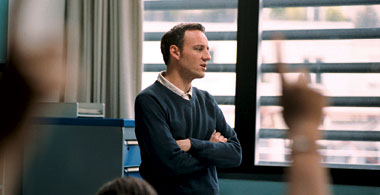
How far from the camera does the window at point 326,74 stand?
3590 mm

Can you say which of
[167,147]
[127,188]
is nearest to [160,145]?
[167,147]

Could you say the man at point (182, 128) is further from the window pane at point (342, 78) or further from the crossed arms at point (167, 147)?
the window pane at point (342, 78)

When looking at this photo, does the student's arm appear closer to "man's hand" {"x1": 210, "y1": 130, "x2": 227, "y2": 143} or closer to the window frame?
"man's hand" {"x1": 210, "y1": 130, "x2": 227, "y2": 143}

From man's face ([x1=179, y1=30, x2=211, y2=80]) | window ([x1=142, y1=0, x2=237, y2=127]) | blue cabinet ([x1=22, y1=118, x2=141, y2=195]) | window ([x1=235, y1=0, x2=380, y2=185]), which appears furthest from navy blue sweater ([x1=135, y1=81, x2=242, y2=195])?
window ([x1=142, y1=0, x2=237, y2=127])

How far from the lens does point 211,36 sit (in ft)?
12.6

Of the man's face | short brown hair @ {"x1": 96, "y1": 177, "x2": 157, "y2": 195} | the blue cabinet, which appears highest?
the man's face

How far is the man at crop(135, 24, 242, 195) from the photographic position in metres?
2.13

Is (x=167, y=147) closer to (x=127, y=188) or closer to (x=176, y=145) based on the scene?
(x=176, y=145)

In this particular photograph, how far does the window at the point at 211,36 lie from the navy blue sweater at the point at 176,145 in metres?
1.48

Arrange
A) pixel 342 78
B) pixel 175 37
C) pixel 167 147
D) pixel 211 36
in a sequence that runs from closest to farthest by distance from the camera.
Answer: pixel 167 147 < pixel 175 37 < pixel 342 78 < pixel 211 36

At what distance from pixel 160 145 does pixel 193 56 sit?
1.48 ft

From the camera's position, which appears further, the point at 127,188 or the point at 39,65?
the point at 127,188

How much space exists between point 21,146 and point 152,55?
1.28 m

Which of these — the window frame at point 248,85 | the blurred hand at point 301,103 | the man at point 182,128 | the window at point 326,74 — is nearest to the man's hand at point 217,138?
the man at point 182,128
